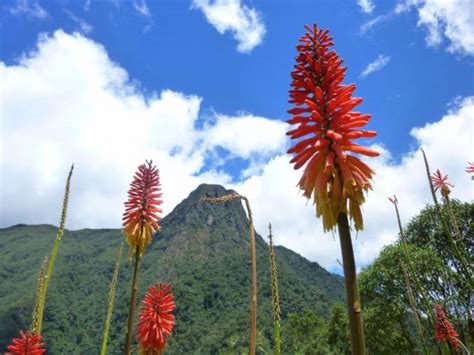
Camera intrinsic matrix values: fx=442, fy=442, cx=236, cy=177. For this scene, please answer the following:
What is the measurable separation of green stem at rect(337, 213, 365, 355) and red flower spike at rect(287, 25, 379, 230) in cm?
69

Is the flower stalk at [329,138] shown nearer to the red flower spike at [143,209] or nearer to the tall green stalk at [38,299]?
the tall green stalk at [38,299]

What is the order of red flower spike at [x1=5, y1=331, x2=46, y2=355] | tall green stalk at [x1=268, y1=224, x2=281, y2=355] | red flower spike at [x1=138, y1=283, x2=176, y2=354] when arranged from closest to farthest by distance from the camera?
tall green stalk at [x1=268, y1=224, x2=281, y2=355] → red flower spike at [x1=5, y1=331, x2=46, y2=355] → red flower spike at [x1=138, y1=283, x2=176, y2=354]

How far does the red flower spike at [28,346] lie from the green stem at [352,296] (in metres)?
4.21

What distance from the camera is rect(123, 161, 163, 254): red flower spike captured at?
37.5ft

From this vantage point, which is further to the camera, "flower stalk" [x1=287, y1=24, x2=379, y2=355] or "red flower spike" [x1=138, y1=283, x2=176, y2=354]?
"red flower spike" [x1=138, y1=283, x2=176, y2=354]

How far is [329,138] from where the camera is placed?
555cm

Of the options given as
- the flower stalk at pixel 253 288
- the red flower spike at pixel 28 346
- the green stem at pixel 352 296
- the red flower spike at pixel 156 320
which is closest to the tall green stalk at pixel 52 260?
the red flower spike at pixel 28 346

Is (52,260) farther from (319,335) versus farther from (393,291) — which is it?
(319,335)

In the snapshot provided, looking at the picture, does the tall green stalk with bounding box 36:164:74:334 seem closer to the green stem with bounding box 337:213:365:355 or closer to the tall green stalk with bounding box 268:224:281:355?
the tall green stalk with bounding box 268:224:281:355

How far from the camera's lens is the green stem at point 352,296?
3.85m

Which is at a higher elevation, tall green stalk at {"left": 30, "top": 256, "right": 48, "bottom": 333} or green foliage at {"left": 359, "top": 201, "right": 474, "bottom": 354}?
green foliage at {"left": 359, "top": 201, "right": 474, "bottom": 354}

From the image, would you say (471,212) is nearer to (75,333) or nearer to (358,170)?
(358,170)

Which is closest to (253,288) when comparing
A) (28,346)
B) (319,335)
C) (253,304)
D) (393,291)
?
(253,304)

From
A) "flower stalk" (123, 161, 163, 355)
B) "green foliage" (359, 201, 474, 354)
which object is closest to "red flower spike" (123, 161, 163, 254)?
"flower stalk" (123, 161, 163, 355)
